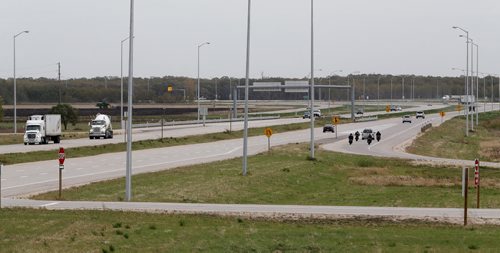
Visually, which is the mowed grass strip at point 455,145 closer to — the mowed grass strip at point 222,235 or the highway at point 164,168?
the highway at point 164,168

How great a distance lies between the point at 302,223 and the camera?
70.3ft

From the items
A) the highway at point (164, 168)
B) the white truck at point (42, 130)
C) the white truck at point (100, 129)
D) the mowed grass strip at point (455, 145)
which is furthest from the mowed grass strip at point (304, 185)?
the white truck at point (100, 129)

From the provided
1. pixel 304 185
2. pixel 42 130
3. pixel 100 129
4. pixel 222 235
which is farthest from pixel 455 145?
pixel 222 235

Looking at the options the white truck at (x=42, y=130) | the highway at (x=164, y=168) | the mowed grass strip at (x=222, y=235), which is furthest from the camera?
the white truck at (x=42, y=130)

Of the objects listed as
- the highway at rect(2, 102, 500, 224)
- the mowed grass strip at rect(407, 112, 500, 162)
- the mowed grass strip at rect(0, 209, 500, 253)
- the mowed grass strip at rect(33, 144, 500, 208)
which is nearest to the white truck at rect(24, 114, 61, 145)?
the highway at rect(2, 102, 500, 224)

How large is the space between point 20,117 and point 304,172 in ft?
307

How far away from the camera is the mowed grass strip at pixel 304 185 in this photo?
32.0 metres

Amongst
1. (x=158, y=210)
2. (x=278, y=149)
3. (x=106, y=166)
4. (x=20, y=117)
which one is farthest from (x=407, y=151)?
(x=20, y=117)

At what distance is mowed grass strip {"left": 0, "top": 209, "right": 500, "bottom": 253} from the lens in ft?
57.4

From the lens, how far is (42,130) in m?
74.8

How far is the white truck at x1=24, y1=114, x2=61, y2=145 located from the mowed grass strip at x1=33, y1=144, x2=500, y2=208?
85.9ft

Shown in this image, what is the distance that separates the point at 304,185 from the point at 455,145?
159 feet

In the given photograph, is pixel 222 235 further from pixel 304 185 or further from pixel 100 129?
pixel 100 129

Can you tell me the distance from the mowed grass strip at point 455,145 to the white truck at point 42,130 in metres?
30.5
